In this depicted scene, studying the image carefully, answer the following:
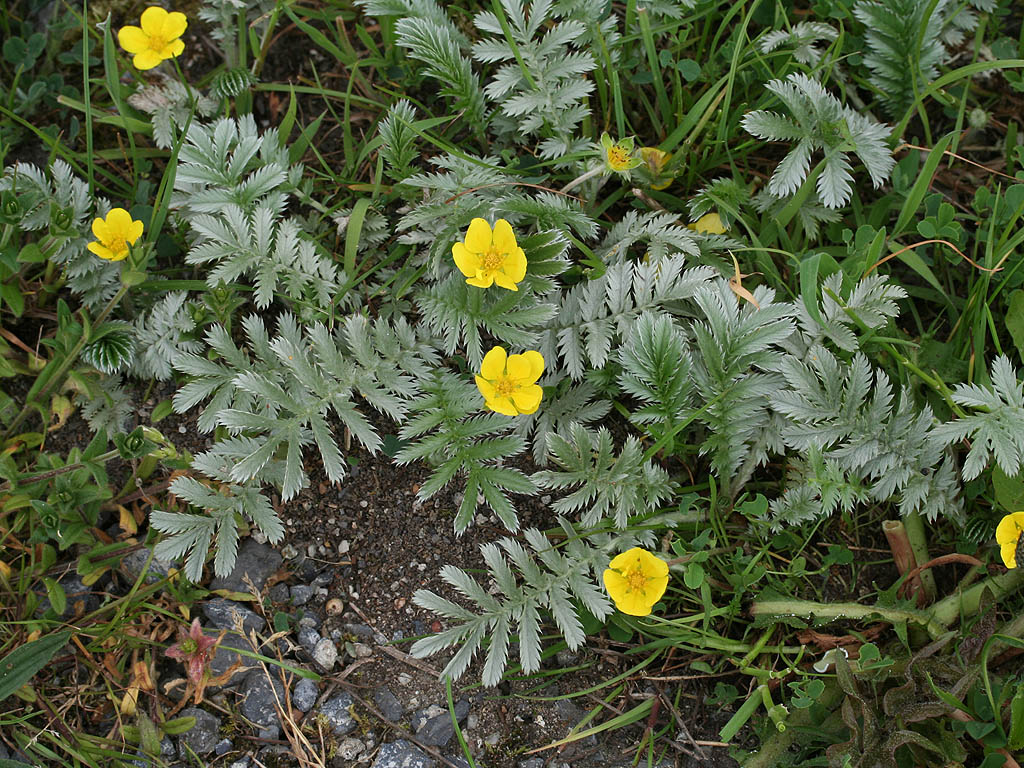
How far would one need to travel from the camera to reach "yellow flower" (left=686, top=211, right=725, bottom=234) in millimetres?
3119

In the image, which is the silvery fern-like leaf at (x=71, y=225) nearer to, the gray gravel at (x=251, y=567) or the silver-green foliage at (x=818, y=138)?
the gray gravel at (x=251, y=567)

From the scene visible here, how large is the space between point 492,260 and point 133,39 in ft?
5.21

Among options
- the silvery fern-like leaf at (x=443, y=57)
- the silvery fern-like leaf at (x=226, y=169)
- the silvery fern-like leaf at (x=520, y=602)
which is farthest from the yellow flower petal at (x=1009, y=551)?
the silvery fern-like leaf at (x=226, y=169)

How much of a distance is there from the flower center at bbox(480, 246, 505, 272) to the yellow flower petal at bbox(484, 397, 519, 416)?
0.41 metres

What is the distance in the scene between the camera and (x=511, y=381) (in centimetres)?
265

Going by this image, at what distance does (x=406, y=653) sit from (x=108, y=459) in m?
1.24

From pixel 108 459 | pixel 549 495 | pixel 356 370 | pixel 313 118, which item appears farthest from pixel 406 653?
pixel 313 118

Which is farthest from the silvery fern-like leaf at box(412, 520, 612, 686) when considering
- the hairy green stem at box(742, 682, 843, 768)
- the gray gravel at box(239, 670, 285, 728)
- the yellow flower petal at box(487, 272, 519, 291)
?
the yellow flower petal at box(487, 272, 519, 291)

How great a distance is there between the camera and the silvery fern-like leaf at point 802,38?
3152 millimetres

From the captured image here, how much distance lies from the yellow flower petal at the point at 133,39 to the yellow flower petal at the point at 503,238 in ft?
5.01

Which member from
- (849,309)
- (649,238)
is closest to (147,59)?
(649,238)

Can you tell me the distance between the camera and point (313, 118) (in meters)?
3.53

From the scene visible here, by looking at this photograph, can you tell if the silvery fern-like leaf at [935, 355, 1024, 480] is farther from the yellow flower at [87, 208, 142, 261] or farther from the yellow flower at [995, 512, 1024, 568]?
the yellow flower at [87, 208, 142, 261]

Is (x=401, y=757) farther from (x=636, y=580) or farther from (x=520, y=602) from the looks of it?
(x=636, y=580)
